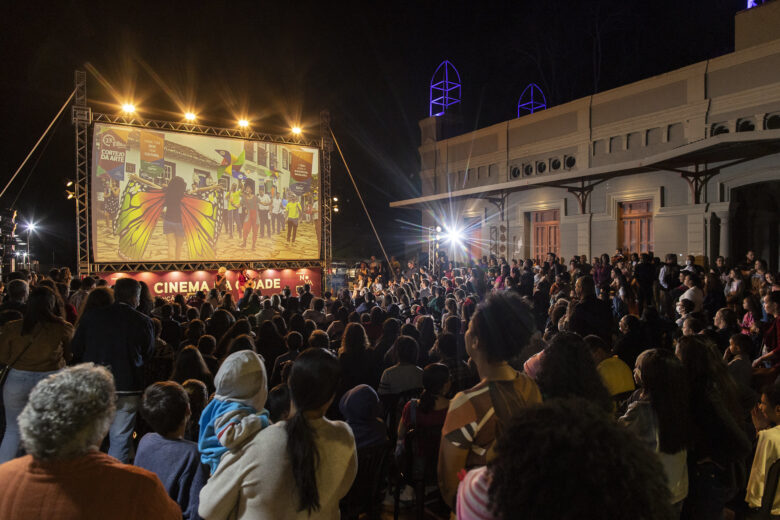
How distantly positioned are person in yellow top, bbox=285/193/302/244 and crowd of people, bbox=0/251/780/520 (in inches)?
467

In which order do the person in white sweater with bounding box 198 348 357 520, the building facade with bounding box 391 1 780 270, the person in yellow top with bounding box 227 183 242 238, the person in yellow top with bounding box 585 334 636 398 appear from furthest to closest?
the person in yellow top with bounding box 227 183 242 238 → the building facade with bounding box 391 1 780 270 → the person in yellow top with bounding box 585 334 636 398 → the person in white sweater with bounding box 198 348 357 520

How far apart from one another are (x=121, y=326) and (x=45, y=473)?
2677mm

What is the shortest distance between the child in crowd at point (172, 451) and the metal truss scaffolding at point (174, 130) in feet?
40.8

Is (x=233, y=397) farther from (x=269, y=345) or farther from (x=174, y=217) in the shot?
(x=174, y=217)

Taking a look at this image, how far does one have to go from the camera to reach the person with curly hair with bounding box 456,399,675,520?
908 millimetres

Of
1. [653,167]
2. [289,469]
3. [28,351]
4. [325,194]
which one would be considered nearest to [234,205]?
[325,194]

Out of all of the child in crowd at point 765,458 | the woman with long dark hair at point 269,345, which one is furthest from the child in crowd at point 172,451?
the child in crowd at point 765,458

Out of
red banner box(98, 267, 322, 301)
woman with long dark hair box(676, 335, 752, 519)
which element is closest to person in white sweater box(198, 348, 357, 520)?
woman with long dark hair box(676, 335, 752, 519)

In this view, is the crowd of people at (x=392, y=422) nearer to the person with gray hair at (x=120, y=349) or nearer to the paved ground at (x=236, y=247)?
the person with gray hair at (x=120, y=349)

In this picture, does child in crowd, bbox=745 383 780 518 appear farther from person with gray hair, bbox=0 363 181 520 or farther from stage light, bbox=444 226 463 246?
stage light, bbox=444 226 463 246

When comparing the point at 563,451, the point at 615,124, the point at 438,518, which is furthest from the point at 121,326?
the point at 615,124

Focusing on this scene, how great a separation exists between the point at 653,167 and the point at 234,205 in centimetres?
1294

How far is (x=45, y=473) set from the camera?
1404 millimetres

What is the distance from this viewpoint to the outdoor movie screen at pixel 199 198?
13812mm
